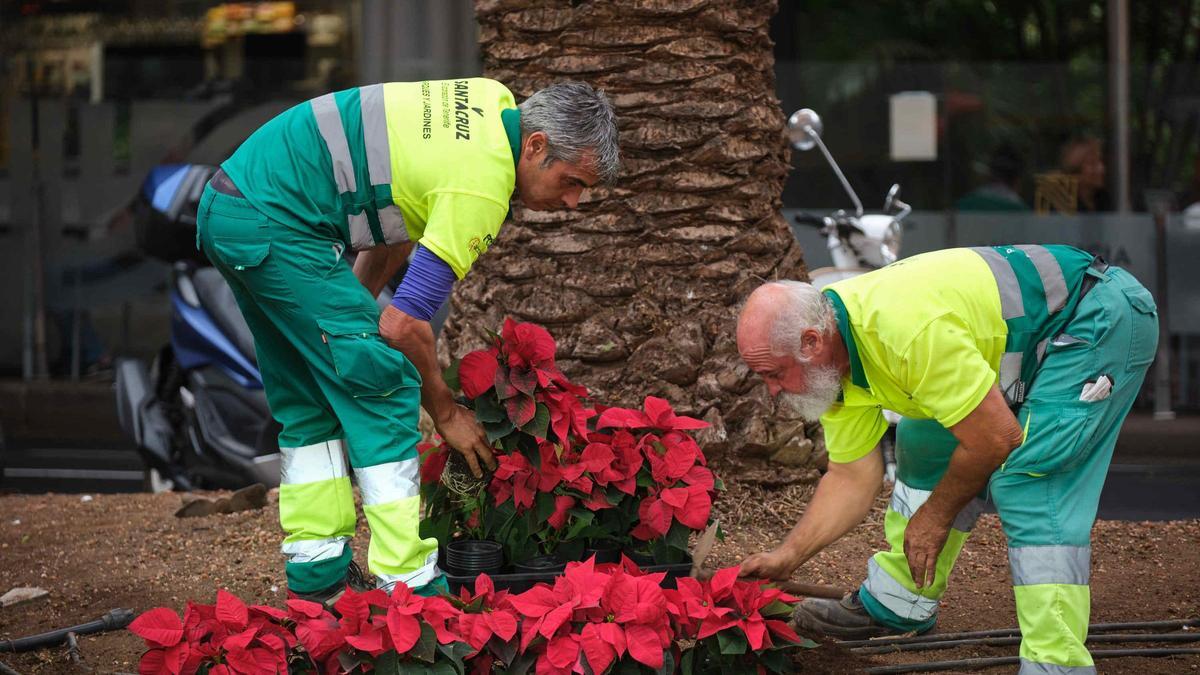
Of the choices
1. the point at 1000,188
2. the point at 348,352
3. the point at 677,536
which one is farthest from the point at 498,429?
the point at 1000,188

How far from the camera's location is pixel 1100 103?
35.2 ft

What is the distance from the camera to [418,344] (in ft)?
11.5

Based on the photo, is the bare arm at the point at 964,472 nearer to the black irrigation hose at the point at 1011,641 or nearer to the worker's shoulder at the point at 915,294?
the worker's shoulder at the point at 915,294

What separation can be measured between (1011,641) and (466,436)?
1643mm

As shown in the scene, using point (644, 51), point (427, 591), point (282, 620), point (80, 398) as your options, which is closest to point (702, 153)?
point (644, 51)

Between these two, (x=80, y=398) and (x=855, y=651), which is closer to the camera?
(x=855, y=651)

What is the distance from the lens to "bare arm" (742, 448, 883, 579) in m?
3.71

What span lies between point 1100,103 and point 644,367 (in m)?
6.87

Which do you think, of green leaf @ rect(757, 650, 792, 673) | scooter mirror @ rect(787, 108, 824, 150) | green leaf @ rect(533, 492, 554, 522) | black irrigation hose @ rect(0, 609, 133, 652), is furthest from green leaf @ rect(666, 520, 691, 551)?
scooter mirror @ rect(787, 108, 824, 150)

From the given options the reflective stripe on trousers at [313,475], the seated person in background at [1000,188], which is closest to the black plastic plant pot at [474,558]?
the reflective stripe on trousers at [313,475]

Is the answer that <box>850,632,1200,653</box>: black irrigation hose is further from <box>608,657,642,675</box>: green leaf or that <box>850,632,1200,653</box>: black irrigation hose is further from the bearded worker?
<box>608,657,642,675</box>: green leaf

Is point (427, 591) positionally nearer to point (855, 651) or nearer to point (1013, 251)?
point (855, 651)

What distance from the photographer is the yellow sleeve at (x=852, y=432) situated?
379 cm

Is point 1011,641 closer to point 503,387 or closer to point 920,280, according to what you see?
point 920,280
